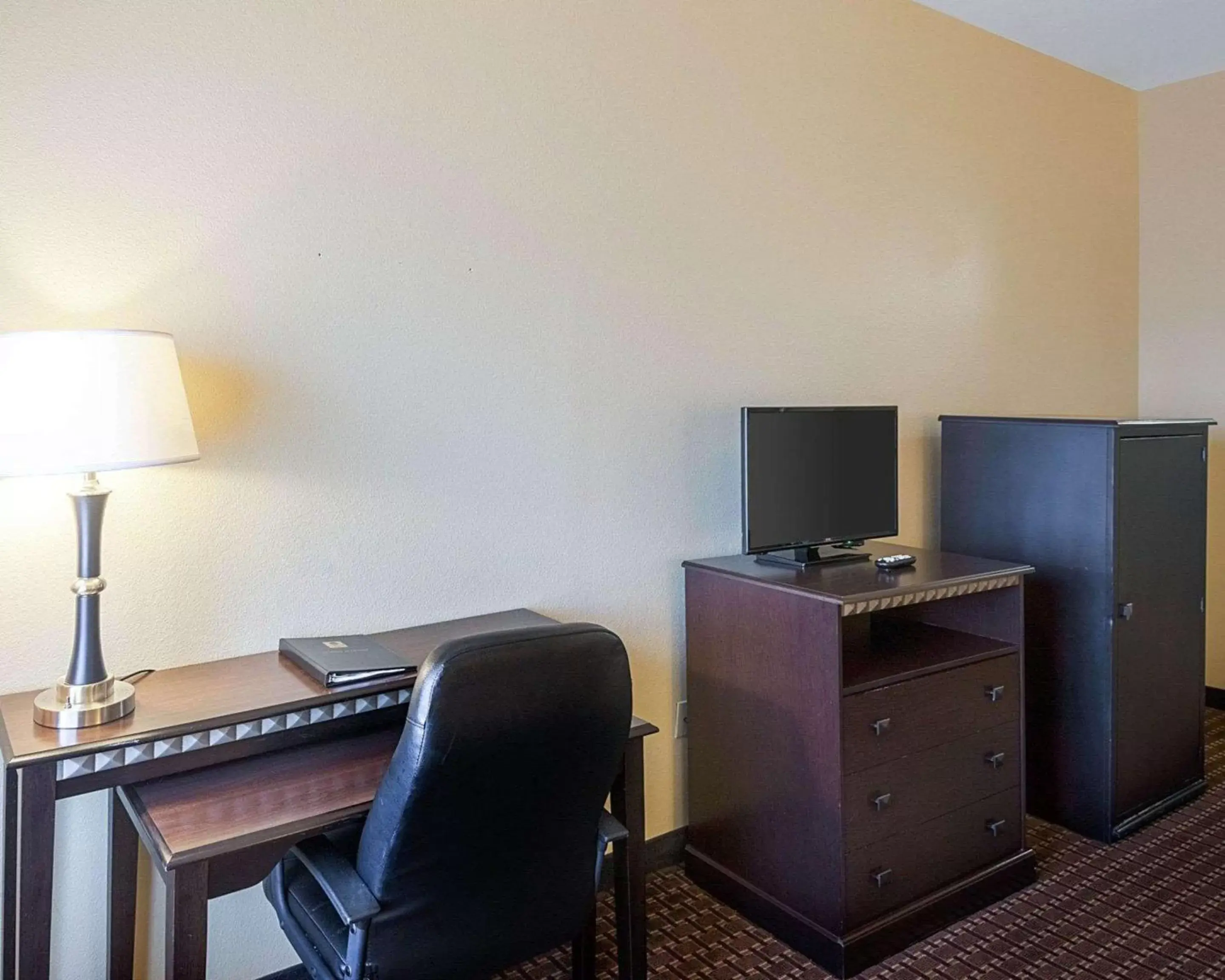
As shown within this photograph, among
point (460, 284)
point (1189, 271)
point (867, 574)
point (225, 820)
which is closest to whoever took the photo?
point (225, 820)

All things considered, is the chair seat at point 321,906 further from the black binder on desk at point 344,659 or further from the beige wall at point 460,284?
the beige wall at point 460,284

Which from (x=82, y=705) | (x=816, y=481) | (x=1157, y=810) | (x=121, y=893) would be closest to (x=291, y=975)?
(x=121, y=893)

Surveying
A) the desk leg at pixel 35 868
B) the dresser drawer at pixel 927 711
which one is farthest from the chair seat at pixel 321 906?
the dresser drawer at pixel 927 711

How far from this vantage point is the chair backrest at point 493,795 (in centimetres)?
138

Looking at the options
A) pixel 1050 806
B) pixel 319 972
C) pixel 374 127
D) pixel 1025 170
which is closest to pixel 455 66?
pixel 374 127

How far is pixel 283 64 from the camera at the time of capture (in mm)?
1980

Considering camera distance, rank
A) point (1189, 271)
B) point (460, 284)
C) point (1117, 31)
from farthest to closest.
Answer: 1. point (1189, 271)
2. point (1117, 31)
3. point (460, 284)

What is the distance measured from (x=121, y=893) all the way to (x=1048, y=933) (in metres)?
2.14

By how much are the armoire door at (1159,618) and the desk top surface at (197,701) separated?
6.64ft

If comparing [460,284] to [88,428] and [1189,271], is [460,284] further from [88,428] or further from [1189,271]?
[1189,271]

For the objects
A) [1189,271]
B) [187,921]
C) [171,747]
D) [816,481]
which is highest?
[1189,271]

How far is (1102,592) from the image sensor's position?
9.02 ft

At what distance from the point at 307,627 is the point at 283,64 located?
1223 millimetres

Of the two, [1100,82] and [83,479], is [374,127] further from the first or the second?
[1100,82]
